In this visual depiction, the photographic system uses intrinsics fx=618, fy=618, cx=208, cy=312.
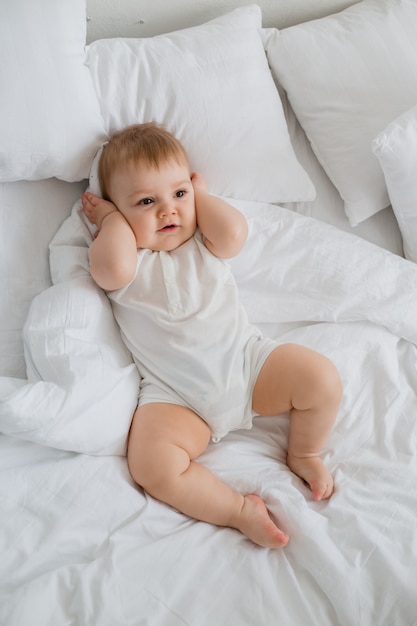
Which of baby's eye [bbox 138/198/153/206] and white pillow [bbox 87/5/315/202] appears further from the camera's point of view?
white pillow [bbox 87/5/315/202]

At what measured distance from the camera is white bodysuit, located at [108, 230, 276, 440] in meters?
1.20

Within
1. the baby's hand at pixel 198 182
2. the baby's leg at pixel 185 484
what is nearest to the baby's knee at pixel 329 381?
the baby's leg at pixel 185 484

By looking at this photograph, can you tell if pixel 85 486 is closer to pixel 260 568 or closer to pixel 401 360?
pixel 260 568

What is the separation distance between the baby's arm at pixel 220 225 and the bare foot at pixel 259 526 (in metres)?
0.51

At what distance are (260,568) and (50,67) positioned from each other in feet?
3.45

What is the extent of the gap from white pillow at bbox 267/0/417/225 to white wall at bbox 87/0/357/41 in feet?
0.47

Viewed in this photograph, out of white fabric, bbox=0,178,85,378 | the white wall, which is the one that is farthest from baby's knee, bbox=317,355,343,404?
the white wall

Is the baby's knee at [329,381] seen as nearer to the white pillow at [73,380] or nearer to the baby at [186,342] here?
the baby at [186,342]

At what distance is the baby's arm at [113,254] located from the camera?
3.99 feet

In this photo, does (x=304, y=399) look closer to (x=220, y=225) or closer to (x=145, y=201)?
(x=220, y=225)

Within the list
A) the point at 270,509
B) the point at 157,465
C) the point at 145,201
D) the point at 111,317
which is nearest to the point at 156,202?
the point at 145,201

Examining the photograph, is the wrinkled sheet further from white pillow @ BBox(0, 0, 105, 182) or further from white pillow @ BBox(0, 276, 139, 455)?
white pillow @ BBox(0, 0, 105, 182)

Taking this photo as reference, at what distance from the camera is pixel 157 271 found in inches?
50.3

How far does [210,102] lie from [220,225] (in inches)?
13.1
